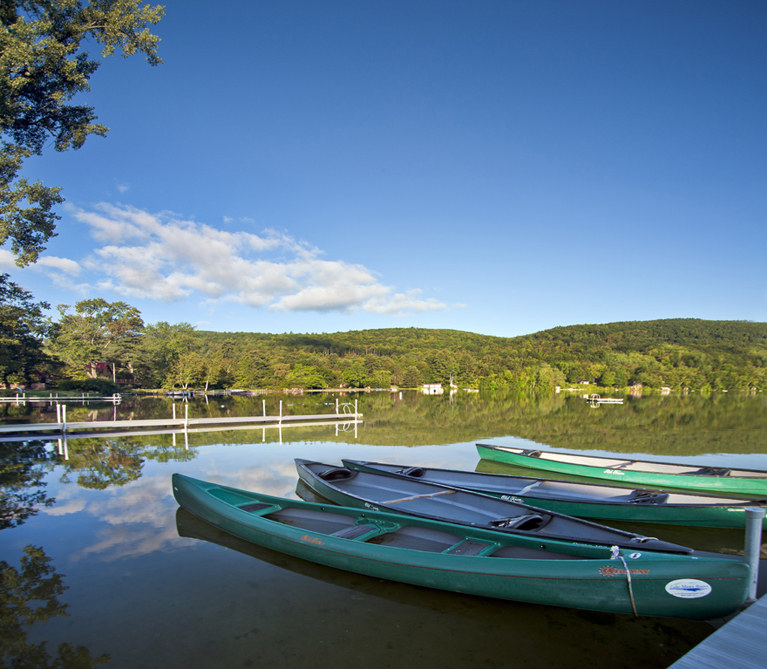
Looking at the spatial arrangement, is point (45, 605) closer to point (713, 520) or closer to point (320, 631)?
point (320, 631)

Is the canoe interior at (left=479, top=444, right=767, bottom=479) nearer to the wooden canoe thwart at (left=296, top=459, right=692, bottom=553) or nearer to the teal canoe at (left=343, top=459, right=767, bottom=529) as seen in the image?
the teal canoe at (left=343, top=459, right=767, bottom=529)

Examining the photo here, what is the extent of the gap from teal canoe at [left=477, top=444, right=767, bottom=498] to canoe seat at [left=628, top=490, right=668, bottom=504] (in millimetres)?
2413

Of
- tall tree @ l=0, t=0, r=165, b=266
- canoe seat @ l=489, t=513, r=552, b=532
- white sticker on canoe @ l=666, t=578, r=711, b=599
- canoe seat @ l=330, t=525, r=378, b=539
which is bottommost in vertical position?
canoe seat @ l=330, t=525, r=378, b=539

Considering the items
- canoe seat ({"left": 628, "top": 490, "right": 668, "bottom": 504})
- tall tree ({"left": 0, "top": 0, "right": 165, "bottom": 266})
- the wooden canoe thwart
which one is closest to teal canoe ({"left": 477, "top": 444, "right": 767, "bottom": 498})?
canoe seat ({"left": 628, "top": 490, "right": 668, "bottom": 504})

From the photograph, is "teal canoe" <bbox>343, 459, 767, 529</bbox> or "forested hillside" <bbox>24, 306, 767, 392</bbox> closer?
"teal canoe" <bbox>343, 459, 767, 529</bbox>

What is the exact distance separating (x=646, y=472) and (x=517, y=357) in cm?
9875

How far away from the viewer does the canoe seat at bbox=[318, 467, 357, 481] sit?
30.4 feet

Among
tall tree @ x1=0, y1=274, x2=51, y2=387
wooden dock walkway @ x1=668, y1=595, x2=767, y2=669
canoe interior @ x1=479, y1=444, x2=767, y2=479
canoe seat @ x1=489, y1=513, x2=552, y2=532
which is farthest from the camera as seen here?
tall tree @ x1=0, y1=274, x2=51, y2=387

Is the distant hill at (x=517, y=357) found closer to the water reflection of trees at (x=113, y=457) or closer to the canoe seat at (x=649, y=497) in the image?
the water reflection of trees at (x=113, y=457)

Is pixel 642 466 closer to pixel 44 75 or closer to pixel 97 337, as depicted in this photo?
pixel 44 75

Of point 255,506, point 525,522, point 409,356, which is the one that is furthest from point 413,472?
point 409,356

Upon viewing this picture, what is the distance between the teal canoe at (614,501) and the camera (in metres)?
6.90

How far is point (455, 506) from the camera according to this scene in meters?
7.21

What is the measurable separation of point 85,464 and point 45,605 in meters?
8.35
